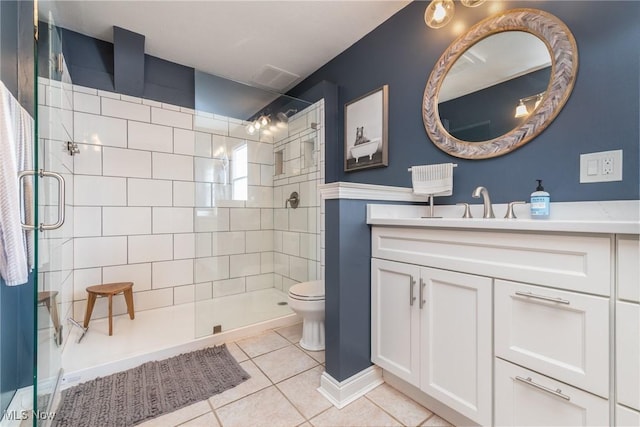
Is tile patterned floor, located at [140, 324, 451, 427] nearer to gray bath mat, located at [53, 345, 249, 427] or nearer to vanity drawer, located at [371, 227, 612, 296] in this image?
gray bath mat, located at [53, 345, 249, 427]

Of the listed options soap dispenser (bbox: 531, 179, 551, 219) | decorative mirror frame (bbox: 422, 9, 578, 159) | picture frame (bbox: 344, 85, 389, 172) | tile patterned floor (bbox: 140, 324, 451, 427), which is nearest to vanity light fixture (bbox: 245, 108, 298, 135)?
picture frame (bbox: 344, 85, 389, 172)

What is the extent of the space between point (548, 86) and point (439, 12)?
0.66 m

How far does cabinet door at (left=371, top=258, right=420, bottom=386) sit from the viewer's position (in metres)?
1.27

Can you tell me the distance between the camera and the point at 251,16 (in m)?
1.94

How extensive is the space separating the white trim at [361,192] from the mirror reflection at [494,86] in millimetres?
494

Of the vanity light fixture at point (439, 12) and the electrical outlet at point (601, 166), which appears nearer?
the electrical outlet at point (601, 166)

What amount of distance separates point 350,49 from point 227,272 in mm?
2338

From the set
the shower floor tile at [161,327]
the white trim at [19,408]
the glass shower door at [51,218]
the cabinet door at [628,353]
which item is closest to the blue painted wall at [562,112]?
the cabinet door at [628,353]

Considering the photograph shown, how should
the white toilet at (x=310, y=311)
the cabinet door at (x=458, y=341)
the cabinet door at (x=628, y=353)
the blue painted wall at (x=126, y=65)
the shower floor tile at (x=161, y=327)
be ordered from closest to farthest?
the cabinet door at (x=628, y=353) < the cabinet door at (x=458, y=341) < the shower floor tile at (x=161, y=327) < the white toilet at (x=310, y=311) < the blue painted wall at (x=126, y=65)

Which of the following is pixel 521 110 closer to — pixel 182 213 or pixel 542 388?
pixel 542 388

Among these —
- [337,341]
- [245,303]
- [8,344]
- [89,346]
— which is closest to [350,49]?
[337,341]

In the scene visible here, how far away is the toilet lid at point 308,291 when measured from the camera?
1791mm

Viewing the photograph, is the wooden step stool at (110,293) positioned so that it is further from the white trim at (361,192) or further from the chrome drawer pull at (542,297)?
the chrome drawer pull at (542,297)

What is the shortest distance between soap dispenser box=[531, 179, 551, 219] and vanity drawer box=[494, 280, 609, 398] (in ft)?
1.45
